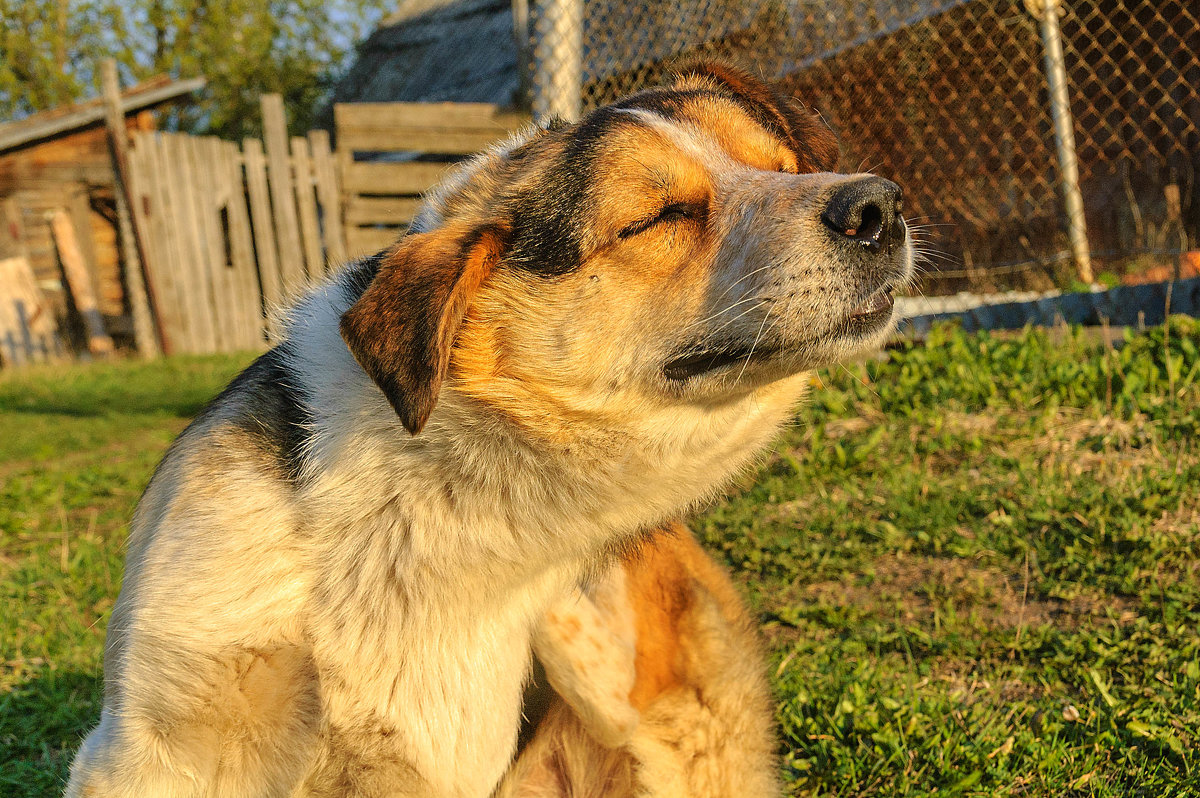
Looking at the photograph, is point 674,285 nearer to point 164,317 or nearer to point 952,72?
point 952,72

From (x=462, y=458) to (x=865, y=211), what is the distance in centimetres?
108

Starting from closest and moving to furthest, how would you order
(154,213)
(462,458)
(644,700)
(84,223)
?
1. (462,458)
2. (644,700)
3. (154,213)
4. (84,223)

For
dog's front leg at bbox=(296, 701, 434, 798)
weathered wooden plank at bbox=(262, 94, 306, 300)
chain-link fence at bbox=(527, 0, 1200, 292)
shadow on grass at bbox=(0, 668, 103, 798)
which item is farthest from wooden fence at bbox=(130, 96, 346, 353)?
dog's front leg at bbox=(296, 701, 434, 798)

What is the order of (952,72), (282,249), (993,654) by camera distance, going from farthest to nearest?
1. (282,249)
2. (952,72)
3. (993,654)

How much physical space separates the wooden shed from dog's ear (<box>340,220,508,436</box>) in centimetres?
1563

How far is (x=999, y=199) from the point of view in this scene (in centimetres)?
1034

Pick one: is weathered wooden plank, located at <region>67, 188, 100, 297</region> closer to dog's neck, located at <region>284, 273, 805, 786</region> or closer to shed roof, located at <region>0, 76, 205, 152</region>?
shed roof, located at <region>0, 76, 205, 152</region>

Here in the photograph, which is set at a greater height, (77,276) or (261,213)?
(261,213)

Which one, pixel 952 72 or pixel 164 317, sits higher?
pixel 952 72

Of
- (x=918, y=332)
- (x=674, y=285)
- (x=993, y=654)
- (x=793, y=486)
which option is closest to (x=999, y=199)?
(x=918, y=332)

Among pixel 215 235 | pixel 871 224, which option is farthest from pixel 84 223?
pixel 871 224

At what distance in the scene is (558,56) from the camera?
21.0 ft

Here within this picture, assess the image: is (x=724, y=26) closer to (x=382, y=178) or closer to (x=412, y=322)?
(x=382, y=178)

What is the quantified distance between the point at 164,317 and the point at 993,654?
464 inches
